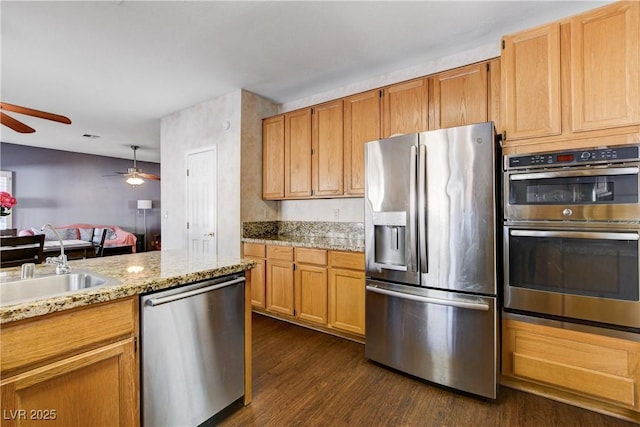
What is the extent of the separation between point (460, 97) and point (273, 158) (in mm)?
2203

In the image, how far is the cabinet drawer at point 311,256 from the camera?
116 inches

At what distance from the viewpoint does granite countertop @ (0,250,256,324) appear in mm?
1057

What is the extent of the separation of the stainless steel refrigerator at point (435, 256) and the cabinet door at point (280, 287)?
106 cm

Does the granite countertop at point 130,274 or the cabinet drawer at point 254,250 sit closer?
the granite countertop at point 130,274

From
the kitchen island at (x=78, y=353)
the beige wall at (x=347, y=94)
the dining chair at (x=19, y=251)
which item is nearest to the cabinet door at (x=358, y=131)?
the beige wall at (x=347, y=94)

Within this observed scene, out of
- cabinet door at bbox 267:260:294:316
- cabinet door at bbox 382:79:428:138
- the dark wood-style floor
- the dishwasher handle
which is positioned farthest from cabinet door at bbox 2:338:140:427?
cabinet door at bbox 382:79:428:138

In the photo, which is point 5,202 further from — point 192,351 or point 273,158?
point 273,158

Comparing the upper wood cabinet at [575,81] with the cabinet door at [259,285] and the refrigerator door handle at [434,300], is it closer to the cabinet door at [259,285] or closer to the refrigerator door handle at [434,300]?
the refrigerator door handle at [434,300]

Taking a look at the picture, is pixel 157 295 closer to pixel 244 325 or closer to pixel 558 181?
pixel 244 325

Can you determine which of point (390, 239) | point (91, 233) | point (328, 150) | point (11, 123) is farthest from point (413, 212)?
point (91, 233)

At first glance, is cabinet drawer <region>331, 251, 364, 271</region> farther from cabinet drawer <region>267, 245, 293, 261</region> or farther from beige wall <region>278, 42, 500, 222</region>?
beige wall <region>278, 42, 500, 222</region>

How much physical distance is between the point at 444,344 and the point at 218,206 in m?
2.99

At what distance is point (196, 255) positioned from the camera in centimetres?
213

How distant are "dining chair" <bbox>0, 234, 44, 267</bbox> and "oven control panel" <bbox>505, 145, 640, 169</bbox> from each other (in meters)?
4.34
